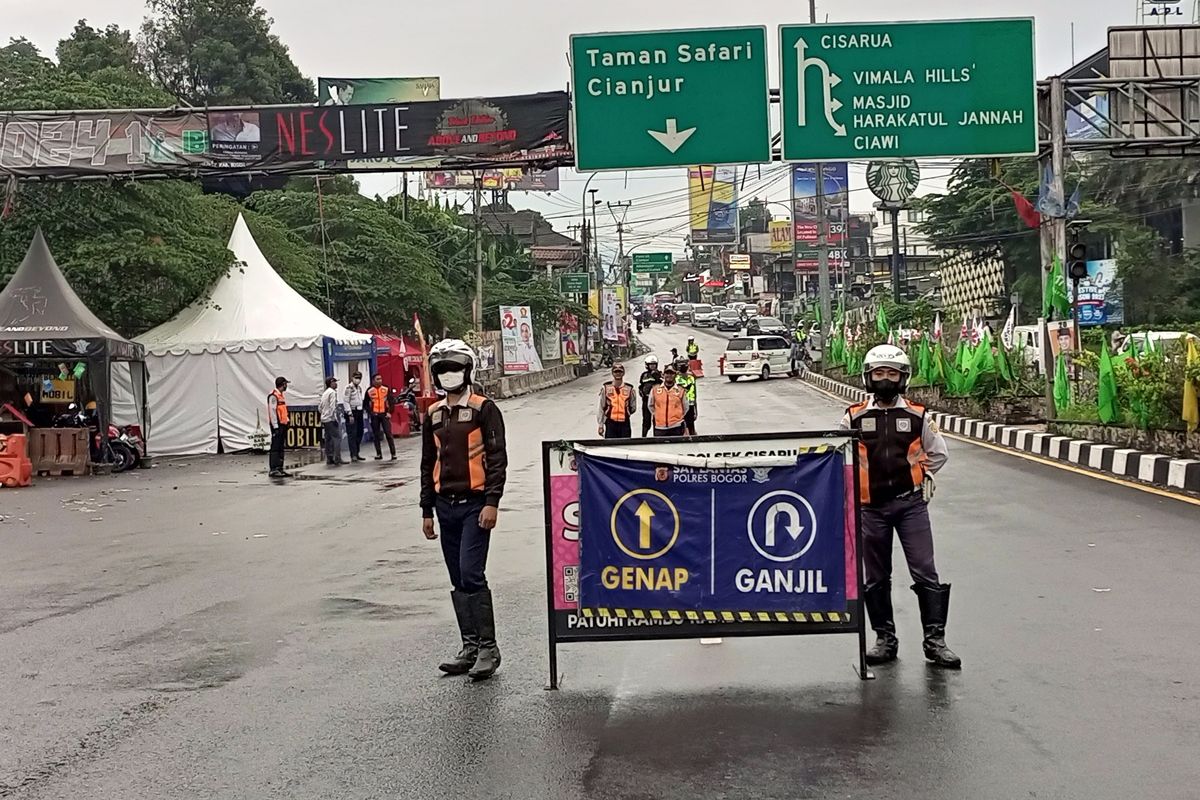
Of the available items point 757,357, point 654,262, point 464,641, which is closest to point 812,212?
point 654,262

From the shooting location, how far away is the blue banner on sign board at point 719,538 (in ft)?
20.4

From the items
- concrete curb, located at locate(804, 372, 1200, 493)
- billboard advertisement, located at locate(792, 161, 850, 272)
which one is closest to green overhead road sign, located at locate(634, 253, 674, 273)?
billboard advertisement, located at locate(792, 161, 850, 272)

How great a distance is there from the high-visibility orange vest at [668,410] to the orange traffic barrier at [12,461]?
1076 cm

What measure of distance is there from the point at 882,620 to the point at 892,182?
159 ft

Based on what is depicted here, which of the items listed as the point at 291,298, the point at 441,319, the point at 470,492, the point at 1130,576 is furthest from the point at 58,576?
the point at 441,319

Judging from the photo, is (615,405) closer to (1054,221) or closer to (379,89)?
(1054,221)

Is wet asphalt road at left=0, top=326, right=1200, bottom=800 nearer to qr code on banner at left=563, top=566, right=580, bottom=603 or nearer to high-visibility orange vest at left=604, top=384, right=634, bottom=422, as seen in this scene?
qr code on banner at left=563, top=566, right=580, bottom=603

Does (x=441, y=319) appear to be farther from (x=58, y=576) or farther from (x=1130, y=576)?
(x=1130, y=576)

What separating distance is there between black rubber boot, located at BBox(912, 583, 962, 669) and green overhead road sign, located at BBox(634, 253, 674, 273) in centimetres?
9004

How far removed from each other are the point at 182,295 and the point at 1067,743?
2466 centimetres

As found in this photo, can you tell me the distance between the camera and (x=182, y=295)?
27.1 meters

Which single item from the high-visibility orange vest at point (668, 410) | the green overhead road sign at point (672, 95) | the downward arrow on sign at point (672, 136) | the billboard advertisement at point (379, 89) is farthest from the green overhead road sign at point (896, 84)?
the billboard advertisement at point (379, 89)

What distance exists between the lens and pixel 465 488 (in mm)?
6805

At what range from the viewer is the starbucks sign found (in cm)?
5259
